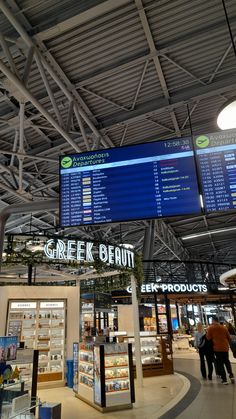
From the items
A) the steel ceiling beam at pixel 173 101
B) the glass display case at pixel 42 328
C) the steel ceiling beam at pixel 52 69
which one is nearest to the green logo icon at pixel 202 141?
the steel ceiling beam at pixel 173 101

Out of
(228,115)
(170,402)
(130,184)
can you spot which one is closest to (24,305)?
(170,402)

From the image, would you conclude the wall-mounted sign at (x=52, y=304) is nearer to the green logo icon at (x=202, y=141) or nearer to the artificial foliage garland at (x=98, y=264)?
the artificial foliage garland at (x=98, y=264)

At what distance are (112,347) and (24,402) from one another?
381 cm

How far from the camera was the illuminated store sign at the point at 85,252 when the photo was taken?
8.18 metres

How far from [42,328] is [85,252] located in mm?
4238

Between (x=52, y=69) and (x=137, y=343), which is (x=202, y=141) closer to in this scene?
(x=52, y=69)

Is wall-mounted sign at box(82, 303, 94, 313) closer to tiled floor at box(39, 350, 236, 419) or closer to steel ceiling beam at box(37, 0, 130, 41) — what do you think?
tiled floor at box(39, 350, 236, 419)

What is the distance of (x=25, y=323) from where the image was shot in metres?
10.9

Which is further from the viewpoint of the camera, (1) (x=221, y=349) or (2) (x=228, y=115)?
(1) (x=221, y=349)

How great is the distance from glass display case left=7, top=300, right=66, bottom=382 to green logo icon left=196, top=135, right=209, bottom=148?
358 inches

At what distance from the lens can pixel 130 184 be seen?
389 cm

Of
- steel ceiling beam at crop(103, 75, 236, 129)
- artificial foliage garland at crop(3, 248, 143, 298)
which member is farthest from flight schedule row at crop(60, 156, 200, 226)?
artificial foliage garland at crop(3, 248, 143, 298)

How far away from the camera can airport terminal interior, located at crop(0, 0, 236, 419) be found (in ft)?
12.7

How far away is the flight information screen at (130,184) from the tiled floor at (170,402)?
14.0 ft
